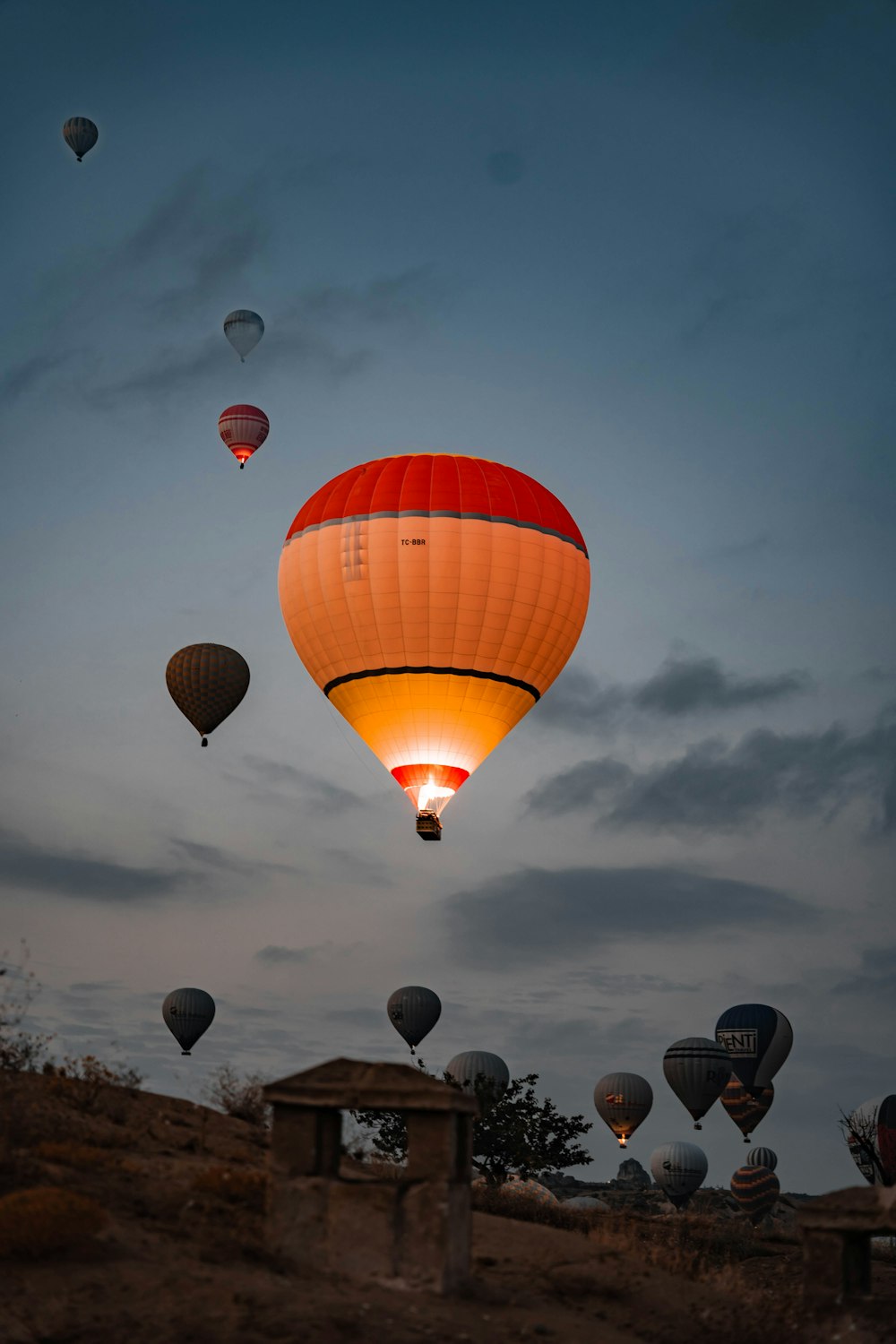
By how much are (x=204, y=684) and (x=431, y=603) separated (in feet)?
67.1

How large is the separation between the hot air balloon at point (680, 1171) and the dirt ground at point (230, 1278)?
65.7 metres

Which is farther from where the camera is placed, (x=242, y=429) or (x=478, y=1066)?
(x=478, y=1066)

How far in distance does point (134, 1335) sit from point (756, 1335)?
9268 mm

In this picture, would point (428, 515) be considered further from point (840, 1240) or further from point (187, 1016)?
point (187, 1016)

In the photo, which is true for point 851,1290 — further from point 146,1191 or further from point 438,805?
point 438,805

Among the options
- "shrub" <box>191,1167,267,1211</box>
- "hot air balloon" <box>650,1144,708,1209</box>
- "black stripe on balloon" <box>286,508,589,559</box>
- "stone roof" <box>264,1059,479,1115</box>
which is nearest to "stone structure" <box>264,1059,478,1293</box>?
"stone roof" <box>264,1059,479,1115</box>

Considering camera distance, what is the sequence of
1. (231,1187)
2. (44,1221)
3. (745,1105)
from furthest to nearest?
(745,1105) < (231,1187) < (44,1221)

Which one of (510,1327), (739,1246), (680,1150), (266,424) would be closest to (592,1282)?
(510,1327)

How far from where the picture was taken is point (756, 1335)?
1922cm

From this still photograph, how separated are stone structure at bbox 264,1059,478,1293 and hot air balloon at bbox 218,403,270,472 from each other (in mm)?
55226

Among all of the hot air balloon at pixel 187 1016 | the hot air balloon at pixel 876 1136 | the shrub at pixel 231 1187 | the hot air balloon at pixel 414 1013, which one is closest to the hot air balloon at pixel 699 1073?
the hot air balloon at pixel 876 1136

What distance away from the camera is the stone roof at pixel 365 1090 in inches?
671

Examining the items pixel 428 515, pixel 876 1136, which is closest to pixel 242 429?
pixel 428 515

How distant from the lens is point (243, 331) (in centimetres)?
7719
